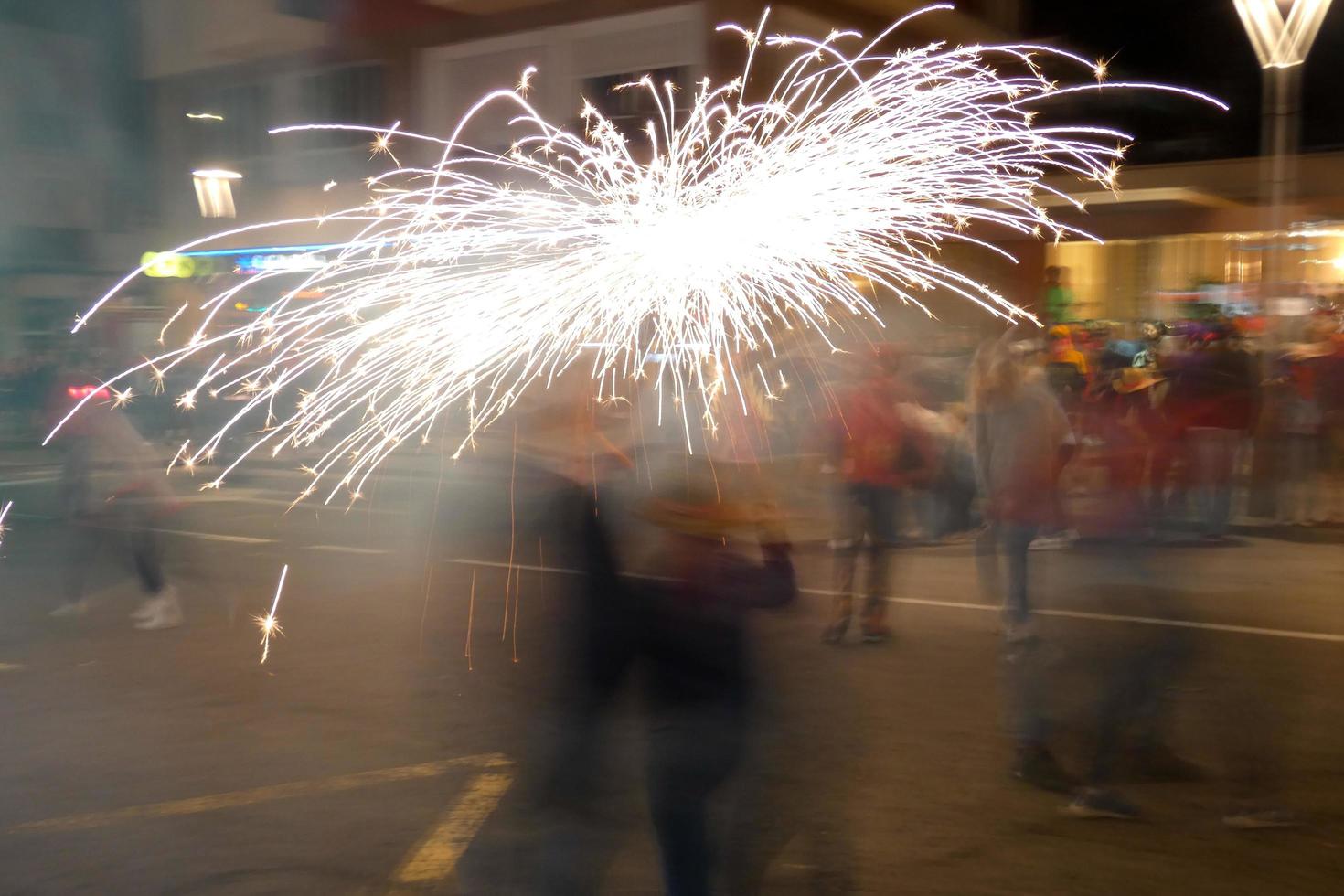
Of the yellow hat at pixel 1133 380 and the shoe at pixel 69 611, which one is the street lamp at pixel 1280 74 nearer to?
the yellow hat at pixel 1133 380

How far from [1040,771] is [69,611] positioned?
248 inches

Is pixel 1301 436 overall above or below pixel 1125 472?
below

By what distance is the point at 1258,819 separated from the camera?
4.61 m

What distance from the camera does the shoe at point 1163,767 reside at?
5090 mm

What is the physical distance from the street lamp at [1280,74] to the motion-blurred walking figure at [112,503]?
9.54 m

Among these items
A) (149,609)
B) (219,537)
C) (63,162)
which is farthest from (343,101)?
(149,609)

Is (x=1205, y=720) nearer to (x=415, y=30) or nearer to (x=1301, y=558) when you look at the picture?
(x=1301, y=558)

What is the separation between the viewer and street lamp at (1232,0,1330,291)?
1091 cm

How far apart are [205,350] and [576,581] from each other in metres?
16.5

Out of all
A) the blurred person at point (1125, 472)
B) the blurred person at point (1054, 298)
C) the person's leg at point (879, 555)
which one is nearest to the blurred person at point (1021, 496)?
the blurred person at point (1125, 472)

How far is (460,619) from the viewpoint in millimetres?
8180

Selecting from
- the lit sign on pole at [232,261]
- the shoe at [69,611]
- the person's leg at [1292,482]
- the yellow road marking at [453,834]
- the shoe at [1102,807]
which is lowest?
the yellow road marking at [453,834]

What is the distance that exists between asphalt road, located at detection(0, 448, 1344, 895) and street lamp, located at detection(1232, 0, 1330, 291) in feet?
14.6

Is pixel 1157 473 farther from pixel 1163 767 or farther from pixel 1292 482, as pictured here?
pixel 1292 482
